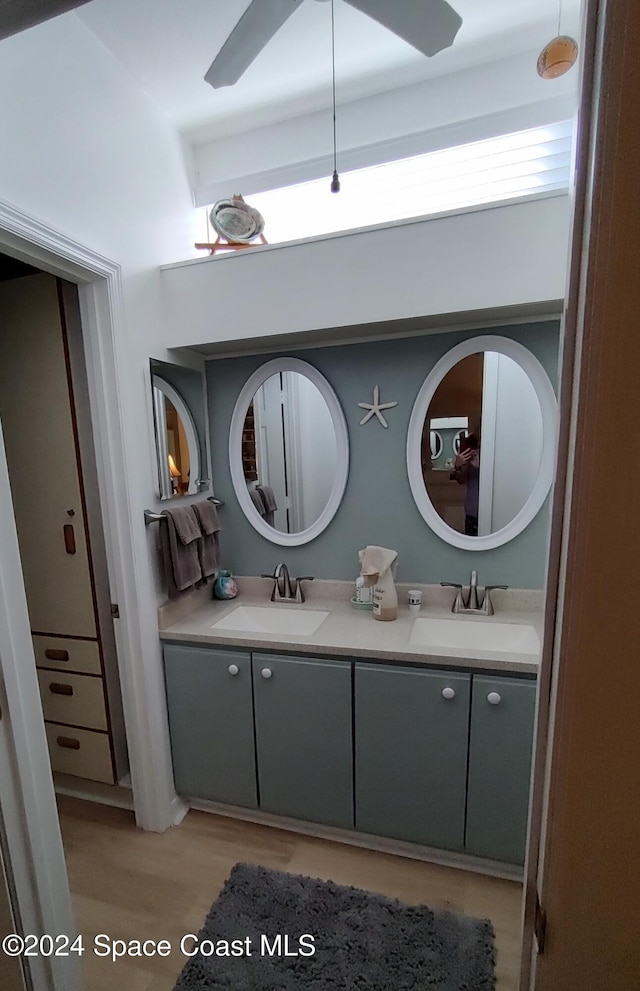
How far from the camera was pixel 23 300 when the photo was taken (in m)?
Answer: 1.67

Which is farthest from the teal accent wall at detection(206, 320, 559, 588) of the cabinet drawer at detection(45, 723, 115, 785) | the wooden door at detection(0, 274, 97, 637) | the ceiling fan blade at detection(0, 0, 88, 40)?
the ceiling fan blade at detection(0, 0, 88, 40)

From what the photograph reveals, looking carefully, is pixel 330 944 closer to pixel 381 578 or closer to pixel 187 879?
pixel 187 879

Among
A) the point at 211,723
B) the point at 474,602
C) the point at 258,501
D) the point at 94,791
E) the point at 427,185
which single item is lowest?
the point at 94,791

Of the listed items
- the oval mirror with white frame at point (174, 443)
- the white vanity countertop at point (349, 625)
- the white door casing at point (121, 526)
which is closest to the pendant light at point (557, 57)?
the white door casing at point (121, 526)

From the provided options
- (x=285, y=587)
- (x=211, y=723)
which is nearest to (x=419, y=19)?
(x=285, y=587)

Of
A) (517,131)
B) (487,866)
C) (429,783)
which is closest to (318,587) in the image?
(429,783)

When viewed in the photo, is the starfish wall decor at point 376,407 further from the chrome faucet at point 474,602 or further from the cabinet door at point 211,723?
the cabinet door at point 211,723

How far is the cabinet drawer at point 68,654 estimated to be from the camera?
1814 mm

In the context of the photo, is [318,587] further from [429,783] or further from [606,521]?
[606,521]

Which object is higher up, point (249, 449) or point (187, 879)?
point (249, 449)

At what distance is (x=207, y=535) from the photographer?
1.91m

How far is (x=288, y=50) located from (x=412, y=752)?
97.8 inches

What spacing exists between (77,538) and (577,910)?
1839mm

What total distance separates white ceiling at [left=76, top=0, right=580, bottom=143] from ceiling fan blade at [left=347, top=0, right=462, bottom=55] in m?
0.31
